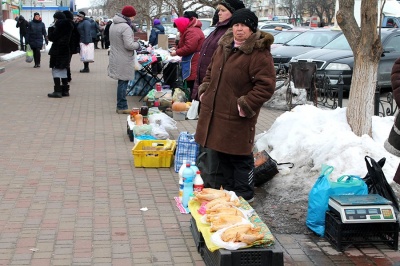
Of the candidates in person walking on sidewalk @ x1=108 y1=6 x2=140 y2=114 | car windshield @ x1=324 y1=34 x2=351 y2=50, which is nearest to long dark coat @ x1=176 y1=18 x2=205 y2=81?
person walking on sidewalk @ x1=108 y1=6 x2=140 y2=114

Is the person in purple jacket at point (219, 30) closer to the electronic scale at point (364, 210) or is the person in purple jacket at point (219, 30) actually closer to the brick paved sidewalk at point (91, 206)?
the brick paved sidewalk at point (91, 206)

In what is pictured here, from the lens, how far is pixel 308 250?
5145 millimetres

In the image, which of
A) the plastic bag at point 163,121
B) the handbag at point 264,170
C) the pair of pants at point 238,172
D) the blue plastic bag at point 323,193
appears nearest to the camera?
the blue plastic bag at point 323,193

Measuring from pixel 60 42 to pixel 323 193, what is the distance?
8.75 m

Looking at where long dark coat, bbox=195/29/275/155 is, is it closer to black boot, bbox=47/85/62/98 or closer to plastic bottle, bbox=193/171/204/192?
plastic bottle, bbox=193/171/204/192

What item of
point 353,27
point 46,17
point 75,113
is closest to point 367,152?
point 353,27

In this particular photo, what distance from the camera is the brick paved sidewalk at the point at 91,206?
4.96 meters

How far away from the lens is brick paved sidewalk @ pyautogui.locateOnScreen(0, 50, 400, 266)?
4.96 meters

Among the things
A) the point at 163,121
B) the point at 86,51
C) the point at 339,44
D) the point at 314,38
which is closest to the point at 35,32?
the point at 86,51

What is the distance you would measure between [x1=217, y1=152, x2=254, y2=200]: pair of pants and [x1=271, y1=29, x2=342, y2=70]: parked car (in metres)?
11.1

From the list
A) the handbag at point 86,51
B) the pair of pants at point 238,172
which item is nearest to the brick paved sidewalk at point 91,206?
the pair of pants at point 238,172

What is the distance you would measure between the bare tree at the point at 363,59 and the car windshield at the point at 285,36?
13639 millimetres

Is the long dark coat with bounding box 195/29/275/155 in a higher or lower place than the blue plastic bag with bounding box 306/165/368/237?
higher

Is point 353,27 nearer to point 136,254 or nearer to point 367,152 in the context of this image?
point 367,152
